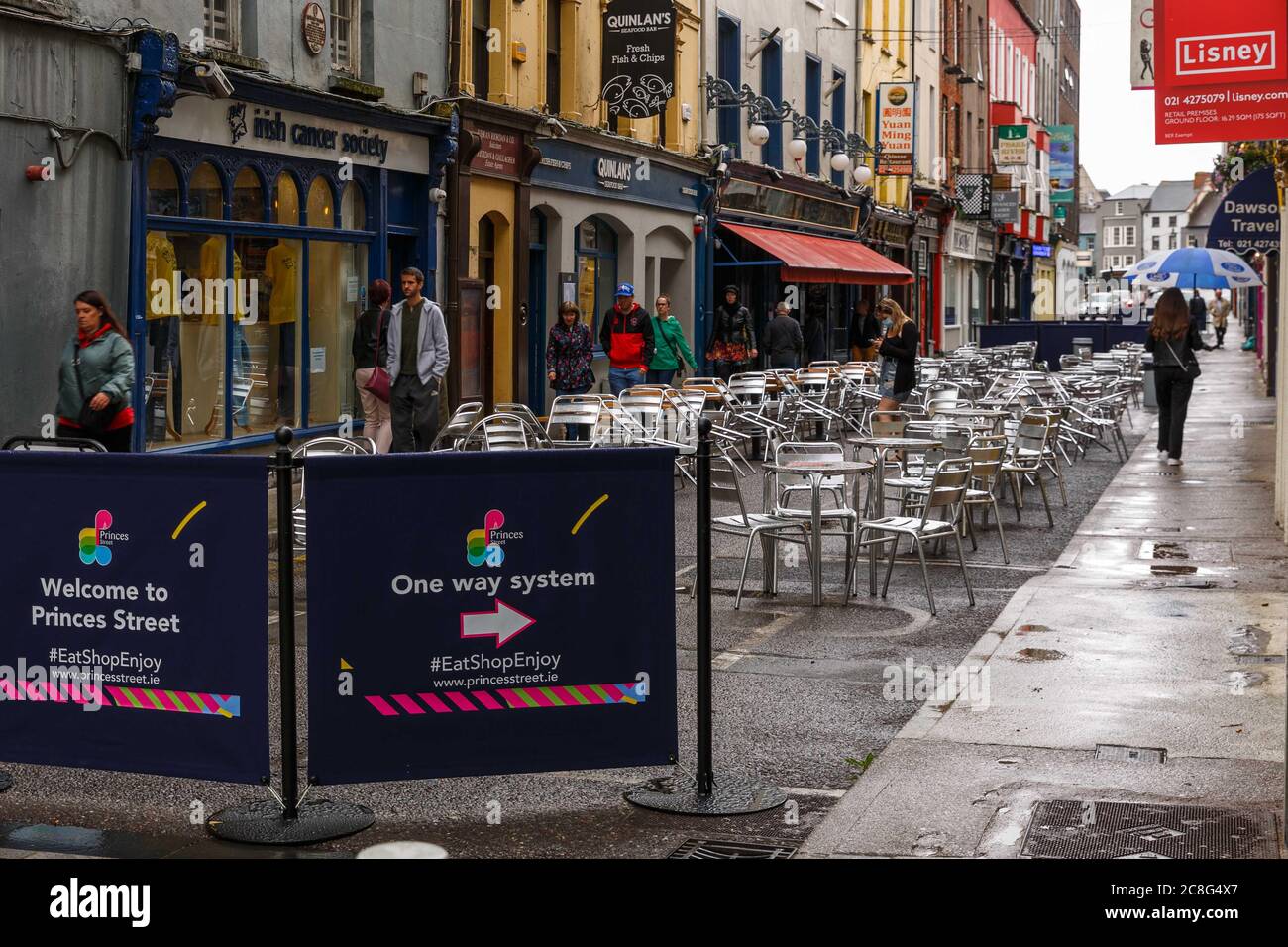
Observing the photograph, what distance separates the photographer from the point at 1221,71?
32.4 feet

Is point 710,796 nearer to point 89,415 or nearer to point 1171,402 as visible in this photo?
point 89,415

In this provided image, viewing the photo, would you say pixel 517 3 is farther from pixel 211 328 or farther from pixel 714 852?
pixel 714 852

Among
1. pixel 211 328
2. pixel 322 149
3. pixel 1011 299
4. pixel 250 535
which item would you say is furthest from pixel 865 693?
pixel 1011 299

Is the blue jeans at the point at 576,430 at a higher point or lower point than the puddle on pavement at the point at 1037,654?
higher

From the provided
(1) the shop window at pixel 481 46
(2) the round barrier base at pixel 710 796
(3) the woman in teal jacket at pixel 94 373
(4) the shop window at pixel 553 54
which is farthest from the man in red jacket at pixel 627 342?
(2) the round barrier base at pixel 710 796

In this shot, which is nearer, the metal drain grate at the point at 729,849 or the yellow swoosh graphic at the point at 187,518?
the metal drain grate at the point at 729,849

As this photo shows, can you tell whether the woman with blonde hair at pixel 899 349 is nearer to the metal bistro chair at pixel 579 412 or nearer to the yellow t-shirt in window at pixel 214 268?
the metal bistro chair at pixel 579 412

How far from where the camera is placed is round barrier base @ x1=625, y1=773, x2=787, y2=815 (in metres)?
6.13

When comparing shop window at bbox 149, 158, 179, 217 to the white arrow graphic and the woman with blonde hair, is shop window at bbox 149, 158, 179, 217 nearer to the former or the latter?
the woman with blonde hair

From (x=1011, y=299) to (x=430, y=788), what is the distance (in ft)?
206

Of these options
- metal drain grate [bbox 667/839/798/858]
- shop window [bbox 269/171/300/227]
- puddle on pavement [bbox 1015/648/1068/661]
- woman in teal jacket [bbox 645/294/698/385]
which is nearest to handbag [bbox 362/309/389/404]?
shop window [bbox 269/171/300/227]

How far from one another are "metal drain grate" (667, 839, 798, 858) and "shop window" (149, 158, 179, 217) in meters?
10.8

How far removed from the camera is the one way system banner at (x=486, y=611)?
5793 mm

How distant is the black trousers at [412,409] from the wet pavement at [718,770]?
4.44m
